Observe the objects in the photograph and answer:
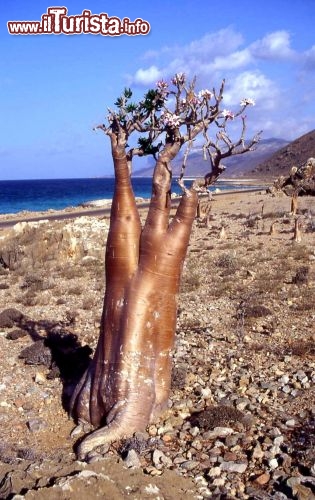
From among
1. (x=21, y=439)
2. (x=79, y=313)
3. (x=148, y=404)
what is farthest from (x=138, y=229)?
(x=79, y=313)

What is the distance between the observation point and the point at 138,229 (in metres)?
6.93

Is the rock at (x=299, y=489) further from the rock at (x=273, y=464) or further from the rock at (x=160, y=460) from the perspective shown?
the rock at (x=160, y=460)

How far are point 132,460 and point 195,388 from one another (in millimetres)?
2246

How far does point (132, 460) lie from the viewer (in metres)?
5.79

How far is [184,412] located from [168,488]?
187 centimetres

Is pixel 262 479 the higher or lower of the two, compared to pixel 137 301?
lower

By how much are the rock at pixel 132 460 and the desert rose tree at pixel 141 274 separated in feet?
1.65

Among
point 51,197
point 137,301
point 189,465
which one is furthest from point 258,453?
point 51,197

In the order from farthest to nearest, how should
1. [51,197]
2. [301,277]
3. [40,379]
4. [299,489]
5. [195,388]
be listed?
[51,197] < [301,277] < [40,379] < [195,388] < [299,489]

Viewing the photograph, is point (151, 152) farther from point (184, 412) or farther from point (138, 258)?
point (184, 412)

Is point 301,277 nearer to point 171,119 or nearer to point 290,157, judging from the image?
point 171,119

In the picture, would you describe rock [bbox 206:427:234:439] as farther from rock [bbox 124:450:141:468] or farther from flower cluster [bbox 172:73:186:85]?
flower cluster [bbox 172:73:186:85]

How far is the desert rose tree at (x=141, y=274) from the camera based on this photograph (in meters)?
6.45

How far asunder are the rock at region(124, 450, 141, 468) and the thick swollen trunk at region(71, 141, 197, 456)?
638 mm
